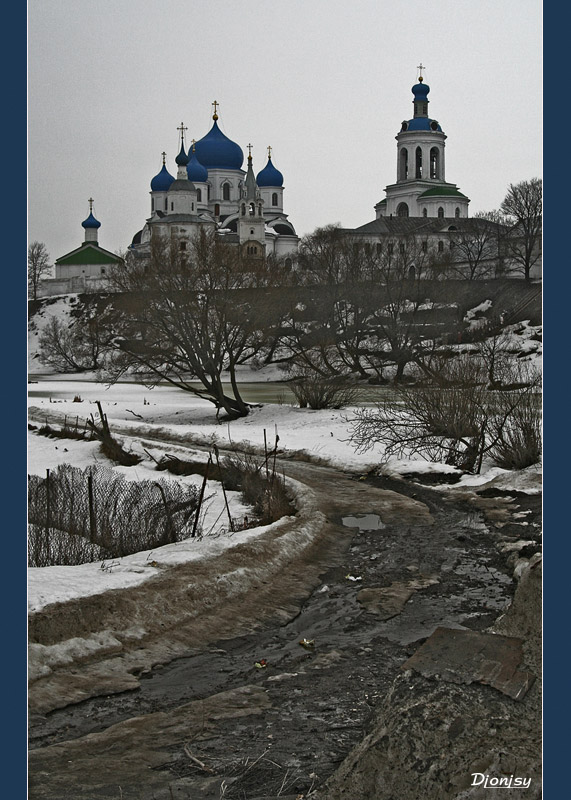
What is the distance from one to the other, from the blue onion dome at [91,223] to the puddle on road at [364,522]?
4.82m

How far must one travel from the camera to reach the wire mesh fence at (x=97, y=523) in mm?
7426

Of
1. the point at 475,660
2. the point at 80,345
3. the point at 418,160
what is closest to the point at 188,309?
the point at 80,345

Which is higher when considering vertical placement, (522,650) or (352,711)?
(522,650)

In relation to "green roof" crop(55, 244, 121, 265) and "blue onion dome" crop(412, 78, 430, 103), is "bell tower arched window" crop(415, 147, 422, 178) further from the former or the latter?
"green roof" crop(55, 244, 121, 265)

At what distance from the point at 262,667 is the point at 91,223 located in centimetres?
285

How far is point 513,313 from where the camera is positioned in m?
17.8

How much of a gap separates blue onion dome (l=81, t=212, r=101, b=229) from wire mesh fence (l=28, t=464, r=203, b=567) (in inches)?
110

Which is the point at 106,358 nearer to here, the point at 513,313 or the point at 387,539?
the point at 513,313

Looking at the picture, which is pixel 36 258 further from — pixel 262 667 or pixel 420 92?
pixel 262 667

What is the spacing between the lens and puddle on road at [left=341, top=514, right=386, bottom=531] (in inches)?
368

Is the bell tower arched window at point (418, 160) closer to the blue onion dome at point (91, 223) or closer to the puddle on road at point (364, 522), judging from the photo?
→ the blue onion dome at point (91, 223)

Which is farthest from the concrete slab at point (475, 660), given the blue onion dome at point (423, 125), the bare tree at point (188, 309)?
the bare tree at point (188, 309)

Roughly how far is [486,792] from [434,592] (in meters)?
3.80

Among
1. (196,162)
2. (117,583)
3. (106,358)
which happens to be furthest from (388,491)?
(196,162)
